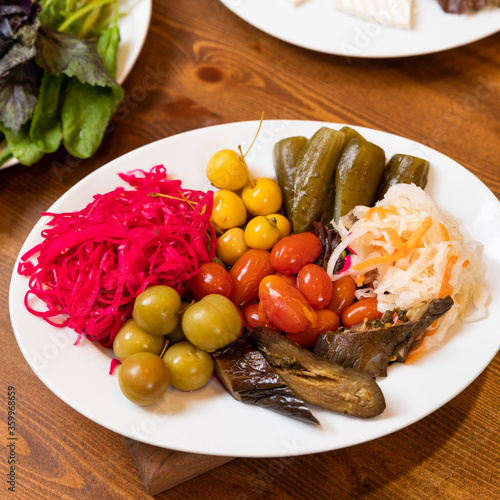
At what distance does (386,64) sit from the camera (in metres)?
2.68

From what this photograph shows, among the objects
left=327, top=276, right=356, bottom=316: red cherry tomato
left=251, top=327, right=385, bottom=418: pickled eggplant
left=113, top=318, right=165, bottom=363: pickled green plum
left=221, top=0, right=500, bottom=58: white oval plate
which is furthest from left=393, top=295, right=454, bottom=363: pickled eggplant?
left=221, top=0, right=500, bottom=58: white oval plate

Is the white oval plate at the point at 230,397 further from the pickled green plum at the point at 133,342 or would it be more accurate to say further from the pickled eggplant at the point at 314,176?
the pickled eggplant at the point at 314,176

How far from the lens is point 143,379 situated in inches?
56.7

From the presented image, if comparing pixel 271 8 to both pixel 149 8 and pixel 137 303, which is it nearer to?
pixel 149 8

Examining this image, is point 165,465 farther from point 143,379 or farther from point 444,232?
point 444,232

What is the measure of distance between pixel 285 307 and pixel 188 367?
36 cm

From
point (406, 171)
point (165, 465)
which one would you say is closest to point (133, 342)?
point (165, 465)

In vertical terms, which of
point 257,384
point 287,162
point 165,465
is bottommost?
point 165,465

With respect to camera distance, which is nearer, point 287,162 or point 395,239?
point 395,239

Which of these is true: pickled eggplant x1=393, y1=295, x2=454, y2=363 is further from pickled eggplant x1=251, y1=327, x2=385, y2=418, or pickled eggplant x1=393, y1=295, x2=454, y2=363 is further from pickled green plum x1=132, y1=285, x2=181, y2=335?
pickled green plum x1=132, y1=285, x2=181, y2=335

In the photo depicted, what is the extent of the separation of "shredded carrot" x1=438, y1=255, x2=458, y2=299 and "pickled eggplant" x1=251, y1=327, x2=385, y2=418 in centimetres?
39

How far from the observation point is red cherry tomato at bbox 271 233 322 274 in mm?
1812

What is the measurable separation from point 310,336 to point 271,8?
1.68 m

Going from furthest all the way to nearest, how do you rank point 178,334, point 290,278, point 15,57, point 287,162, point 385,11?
point 385,11 < point 15,57 < point 287,162 < point 290,278 < point 178,334
